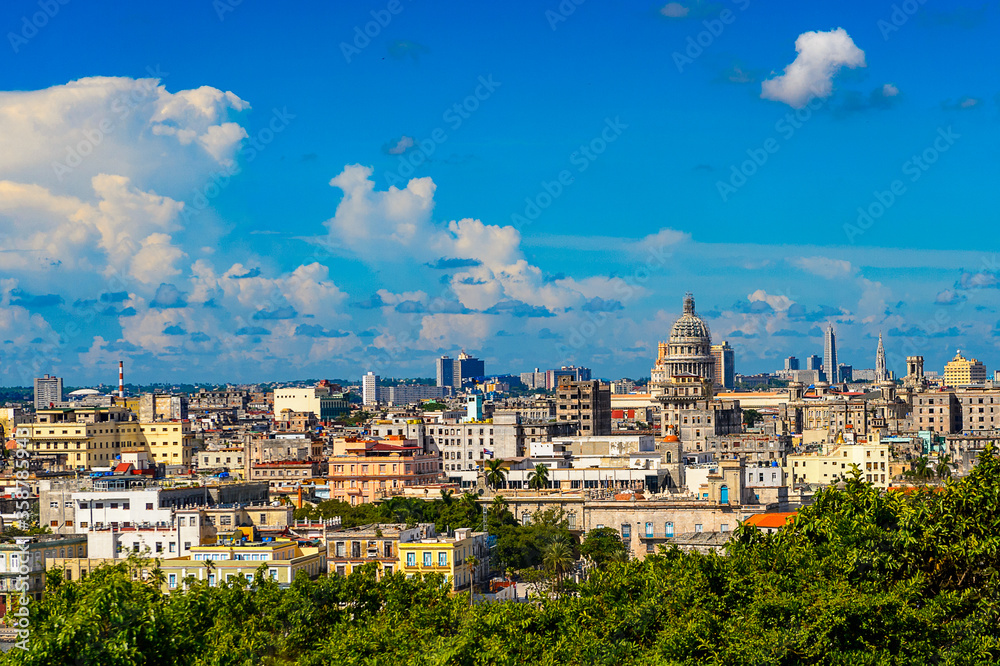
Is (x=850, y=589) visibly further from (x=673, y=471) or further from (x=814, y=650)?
(x=673, y=471)

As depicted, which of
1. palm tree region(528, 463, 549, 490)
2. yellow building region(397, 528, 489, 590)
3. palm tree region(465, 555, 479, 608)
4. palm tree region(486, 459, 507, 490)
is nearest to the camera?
yellow building region(397, 528, 489, 590)

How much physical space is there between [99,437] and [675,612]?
108 m

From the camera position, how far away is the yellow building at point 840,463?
111375 millimetres

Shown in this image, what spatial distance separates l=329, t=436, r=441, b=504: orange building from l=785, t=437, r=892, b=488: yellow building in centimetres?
2808

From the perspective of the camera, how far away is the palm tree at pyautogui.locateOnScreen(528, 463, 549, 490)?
332 feet

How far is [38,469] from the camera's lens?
404 feet

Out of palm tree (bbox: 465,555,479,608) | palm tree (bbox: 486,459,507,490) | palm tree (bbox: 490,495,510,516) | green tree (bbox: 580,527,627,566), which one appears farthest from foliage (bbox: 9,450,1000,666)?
palm tree (bbox: 486,459,507,490)

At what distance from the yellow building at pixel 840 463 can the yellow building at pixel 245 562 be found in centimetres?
5615

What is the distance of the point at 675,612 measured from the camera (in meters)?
40.1

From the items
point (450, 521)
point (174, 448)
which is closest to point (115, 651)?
point (450, 521)

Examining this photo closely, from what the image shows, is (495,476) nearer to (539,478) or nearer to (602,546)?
(539,478)

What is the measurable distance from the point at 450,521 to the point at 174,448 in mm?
65675

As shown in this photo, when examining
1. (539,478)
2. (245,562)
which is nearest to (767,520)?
(245,562)

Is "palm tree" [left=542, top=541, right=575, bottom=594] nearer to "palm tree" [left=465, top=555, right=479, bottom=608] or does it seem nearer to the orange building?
"palm tree" [left=465, top=555, right=479, bottom=608]
